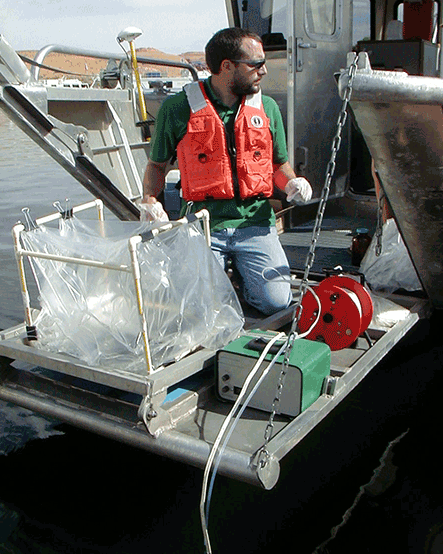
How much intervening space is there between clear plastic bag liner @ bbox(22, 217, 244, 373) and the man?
0.45m

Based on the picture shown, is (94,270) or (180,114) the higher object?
(180,114)

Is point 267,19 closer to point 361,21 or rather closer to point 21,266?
point 361,21

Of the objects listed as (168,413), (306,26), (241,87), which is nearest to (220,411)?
(168,413)

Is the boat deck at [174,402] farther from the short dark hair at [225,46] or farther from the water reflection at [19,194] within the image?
the water reflection at [19,194]

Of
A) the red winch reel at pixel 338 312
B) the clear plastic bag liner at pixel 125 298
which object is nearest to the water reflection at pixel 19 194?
the clear plastic bag liner at pixel 125 298

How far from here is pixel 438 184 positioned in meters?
3.06

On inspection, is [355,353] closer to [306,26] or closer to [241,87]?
[241,87]

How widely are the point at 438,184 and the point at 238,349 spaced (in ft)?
4.47

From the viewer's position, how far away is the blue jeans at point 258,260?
11.3 feet

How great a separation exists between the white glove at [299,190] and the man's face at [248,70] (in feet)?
1.84

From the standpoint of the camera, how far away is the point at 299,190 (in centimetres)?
319

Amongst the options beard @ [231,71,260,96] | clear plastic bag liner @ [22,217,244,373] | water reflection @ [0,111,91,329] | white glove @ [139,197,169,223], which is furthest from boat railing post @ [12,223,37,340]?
water reflection @ [0,111,91,329]

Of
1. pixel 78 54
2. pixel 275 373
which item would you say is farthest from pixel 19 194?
pixel 275 373

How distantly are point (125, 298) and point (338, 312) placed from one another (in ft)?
3.68
